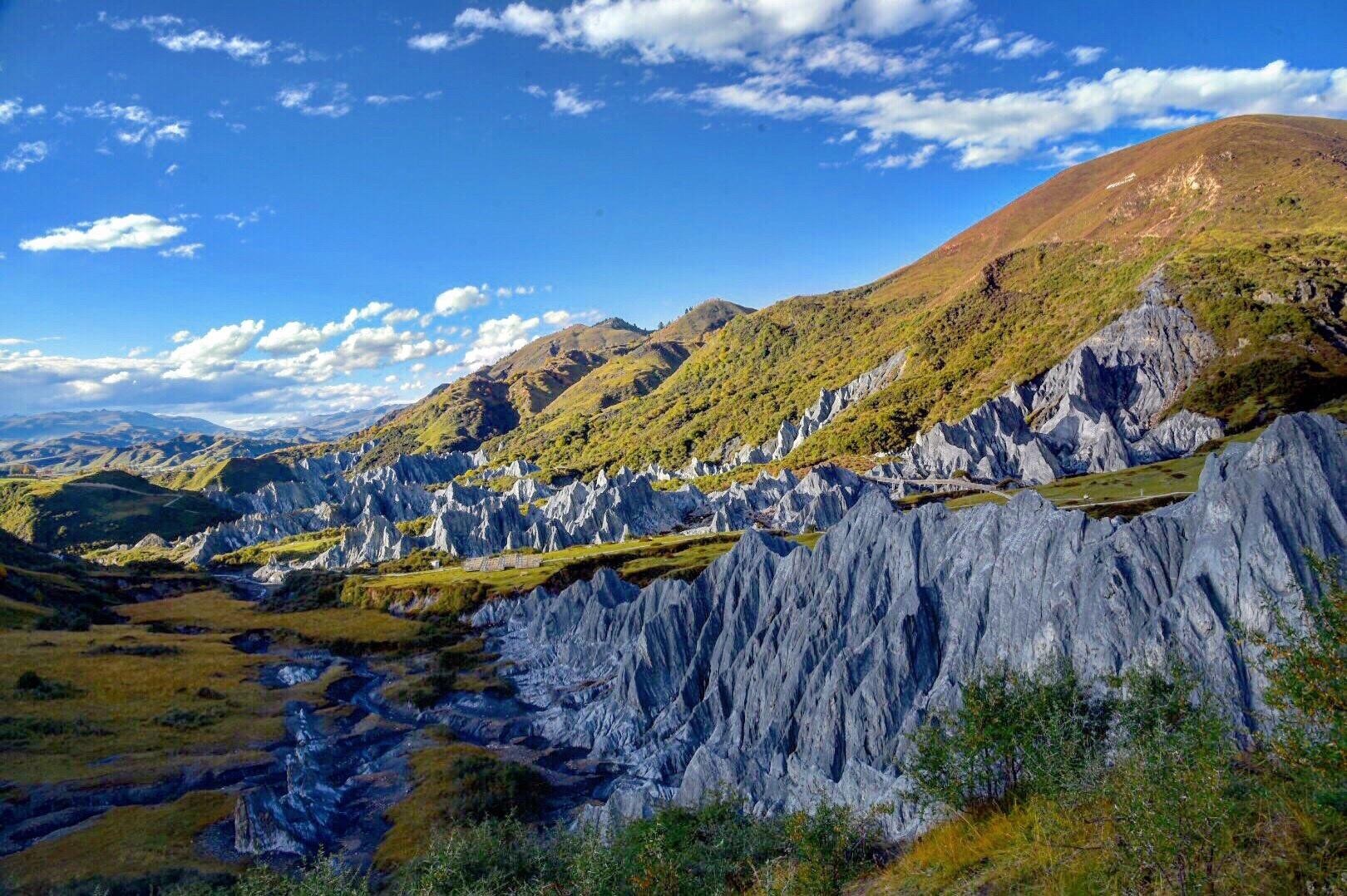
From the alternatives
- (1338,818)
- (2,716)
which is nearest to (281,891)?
(1338,818)

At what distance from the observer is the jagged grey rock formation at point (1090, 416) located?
433 ft

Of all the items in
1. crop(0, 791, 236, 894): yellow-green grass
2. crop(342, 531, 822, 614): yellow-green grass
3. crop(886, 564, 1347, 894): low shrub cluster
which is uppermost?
crop(886, 564, 1347, 894): low shrub cluster

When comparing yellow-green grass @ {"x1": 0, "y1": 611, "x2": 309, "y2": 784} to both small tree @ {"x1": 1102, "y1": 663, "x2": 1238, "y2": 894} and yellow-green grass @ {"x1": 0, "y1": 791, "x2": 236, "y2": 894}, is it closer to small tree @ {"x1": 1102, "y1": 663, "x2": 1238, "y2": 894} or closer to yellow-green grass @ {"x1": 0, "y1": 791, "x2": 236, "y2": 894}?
yellow-green grass @ {"x1": 0, "y1": 791, "x2": 236, "y2": 894}

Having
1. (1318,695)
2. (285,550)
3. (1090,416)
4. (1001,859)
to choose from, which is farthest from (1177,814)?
(285,550)

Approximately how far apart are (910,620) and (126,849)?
47.4 meters

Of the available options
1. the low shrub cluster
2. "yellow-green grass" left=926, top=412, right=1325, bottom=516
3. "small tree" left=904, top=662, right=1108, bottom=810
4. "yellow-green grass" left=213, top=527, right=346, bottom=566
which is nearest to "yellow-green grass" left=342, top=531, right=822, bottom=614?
"yellow-green grass" left=926, top=412, right=1325, bottom=516

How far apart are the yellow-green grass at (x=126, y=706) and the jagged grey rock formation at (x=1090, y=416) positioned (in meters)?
126

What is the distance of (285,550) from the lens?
157 meters

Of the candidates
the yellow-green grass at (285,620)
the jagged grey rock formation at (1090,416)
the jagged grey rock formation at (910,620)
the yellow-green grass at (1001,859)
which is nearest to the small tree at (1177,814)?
the yellow-green grass at (1001,859)

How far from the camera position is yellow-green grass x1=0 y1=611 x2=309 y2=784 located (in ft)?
162

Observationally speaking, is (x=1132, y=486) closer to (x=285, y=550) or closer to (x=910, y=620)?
(x=910, y=620)

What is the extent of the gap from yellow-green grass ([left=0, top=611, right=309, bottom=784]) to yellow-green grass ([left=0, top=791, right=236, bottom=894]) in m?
6.48

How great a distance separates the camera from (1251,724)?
2528 centimetres

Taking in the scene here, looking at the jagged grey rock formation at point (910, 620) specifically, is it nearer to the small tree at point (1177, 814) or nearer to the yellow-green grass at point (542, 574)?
the small tree at point (1177, 814)
